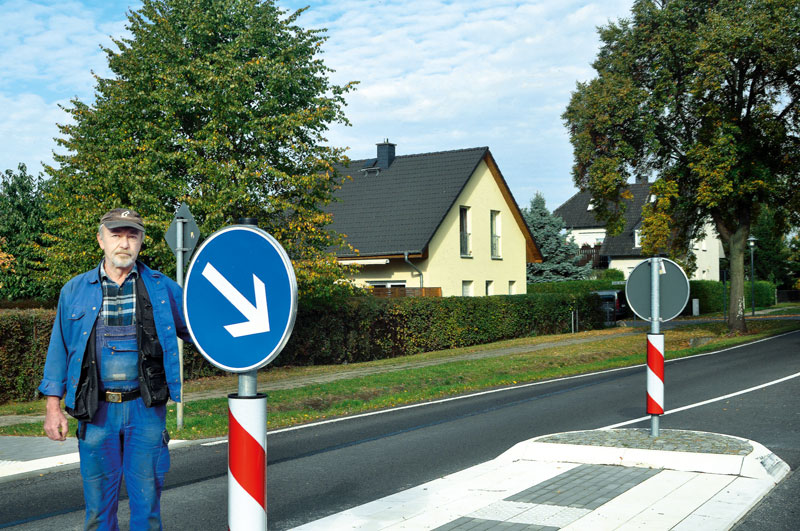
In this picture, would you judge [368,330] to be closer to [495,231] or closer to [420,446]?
[420,446]

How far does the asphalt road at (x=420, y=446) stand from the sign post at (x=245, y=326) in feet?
8.67

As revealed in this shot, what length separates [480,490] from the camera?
6.54m

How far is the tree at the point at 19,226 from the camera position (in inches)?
1323

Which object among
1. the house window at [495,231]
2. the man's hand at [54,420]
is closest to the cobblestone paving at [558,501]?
the man's hand at [54,420]

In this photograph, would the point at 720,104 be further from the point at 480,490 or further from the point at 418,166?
the point at 480,490

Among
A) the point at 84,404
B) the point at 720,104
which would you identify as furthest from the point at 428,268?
the point at 84,404

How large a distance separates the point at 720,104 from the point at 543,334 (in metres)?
11.3

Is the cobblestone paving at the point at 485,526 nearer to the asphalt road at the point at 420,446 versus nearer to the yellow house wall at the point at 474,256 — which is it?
the asphalt road at the point at 420,446

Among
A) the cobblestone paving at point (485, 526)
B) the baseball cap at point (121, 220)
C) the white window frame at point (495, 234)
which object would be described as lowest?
the cobblestone paving at point (485, 526)

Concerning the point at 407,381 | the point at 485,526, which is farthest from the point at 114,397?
the point at 407,381

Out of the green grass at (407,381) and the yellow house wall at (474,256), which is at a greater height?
the yellow house wall at (474,256)

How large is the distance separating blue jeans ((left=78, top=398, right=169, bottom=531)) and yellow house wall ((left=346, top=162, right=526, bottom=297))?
2915 cm

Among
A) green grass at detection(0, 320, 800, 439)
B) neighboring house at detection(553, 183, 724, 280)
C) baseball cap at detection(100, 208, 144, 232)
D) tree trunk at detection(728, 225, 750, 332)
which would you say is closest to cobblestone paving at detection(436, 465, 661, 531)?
baseball cap at detection(100, 208, 144, 232)

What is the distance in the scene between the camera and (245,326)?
129 inches
